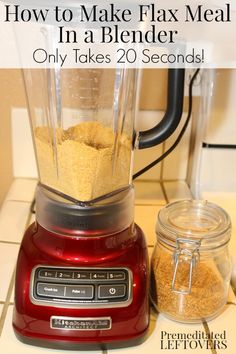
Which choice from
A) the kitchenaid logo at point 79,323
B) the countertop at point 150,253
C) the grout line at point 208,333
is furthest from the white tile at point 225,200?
the kitchenaid logo at point 79,323

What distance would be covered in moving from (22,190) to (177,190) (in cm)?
28

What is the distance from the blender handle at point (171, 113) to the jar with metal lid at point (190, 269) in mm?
93

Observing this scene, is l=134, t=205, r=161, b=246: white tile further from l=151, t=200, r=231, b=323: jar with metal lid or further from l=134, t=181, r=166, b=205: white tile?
l=151, t=200, r=231, b=323: jar with metal lid

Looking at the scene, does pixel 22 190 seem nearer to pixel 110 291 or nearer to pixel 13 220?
pixel 13 220

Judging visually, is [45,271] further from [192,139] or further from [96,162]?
[192,139]

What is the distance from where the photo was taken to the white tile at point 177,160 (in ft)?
2.82

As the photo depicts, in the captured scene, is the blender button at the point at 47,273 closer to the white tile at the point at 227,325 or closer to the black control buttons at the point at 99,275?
the black control buttons at the point at 99,275

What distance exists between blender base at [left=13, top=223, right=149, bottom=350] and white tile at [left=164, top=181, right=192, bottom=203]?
1.05ft

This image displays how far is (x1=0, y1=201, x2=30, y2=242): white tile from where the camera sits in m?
0.72

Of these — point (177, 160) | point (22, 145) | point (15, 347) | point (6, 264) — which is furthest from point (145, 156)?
point (15, 347)

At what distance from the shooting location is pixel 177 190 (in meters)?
0.87

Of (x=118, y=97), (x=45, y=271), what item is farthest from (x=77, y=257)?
(x=118, y=97)

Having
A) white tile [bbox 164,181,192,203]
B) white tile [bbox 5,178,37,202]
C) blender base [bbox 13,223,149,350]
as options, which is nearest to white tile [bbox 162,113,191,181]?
white tile [bbox 164,181,192,203]

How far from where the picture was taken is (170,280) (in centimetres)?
56
